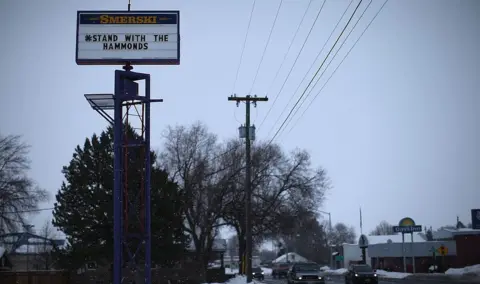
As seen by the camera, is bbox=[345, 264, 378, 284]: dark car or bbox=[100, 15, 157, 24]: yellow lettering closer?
bbox=[100, 15, 157, 24]: yellow lettering

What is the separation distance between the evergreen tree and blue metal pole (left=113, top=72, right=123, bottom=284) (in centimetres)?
1317

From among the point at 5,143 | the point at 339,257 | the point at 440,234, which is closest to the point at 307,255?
the point at 440,234

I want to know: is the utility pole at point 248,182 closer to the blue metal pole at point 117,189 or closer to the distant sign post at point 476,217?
the blue metal pole at point 117,189

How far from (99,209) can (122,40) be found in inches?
665

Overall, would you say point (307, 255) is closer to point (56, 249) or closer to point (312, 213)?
point (312, 213)

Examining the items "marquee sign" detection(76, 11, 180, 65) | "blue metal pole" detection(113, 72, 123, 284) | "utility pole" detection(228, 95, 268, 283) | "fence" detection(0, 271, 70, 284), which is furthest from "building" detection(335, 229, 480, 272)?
"marquee sign" detection(76, 11, 180, 65)

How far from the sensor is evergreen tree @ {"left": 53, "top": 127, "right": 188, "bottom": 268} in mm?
35875

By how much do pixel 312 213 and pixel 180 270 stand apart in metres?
15.7

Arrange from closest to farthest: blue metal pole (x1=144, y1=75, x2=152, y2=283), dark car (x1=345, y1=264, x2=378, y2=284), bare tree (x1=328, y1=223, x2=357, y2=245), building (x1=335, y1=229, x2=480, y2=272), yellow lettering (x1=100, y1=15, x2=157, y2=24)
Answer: yellow lettering (x1=100, y1=15, x2=157, y2=24) < blue metal pole (x1=144, y1=75, x2=152, y2=283) < dark car (x1=345, y1=264, x2=378, y2=284) < building (x1=335, y1=229, x2=480, y2=272) < bare tree (x1=328, y1=223, x2=357, y2=245)

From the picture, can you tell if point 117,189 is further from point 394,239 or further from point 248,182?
point 394,239

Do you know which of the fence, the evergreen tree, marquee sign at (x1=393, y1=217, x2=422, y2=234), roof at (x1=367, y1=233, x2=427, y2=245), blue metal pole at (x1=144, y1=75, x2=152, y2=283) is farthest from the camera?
roof at (x1=367, y1=233, x2=427, y2=245)

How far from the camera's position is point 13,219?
156 ft

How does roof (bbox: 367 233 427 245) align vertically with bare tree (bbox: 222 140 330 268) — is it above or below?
below

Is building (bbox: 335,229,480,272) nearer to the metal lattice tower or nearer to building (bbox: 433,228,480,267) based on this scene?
building (bbox: 433,228,480,267)
